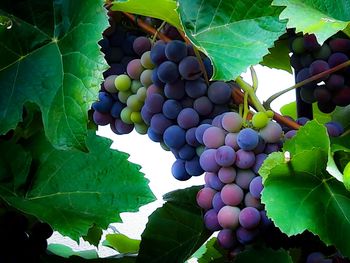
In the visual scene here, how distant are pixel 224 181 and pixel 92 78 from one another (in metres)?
0.16

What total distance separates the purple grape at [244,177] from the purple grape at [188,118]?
7 cm

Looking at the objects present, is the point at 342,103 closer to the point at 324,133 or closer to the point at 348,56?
the point at 348,56

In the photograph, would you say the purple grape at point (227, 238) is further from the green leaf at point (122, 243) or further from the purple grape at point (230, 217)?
the green leaf at point (122, 243)

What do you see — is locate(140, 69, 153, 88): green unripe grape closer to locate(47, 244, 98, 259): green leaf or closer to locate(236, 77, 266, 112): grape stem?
locate(236, 77, 266, 112): grape stem

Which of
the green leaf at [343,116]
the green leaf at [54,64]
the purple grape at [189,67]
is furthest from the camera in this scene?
the green leaf at [343,116]

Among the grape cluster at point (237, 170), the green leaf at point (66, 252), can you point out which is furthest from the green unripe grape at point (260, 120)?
the green leaf at point (66, 252)

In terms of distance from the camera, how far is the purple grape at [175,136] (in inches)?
25.3

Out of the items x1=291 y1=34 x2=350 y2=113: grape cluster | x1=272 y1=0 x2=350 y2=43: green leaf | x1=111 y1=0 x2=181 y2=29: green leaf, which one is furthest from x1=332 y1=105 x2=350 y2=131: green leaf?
x1=111 y1=0 x2=181 y2=29: green leaf

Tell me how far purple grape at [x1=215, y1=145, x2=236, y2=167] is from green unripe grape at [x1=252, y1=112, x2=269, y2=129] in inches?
1.3

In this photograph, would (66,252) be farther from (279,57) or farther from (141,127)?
(279,57)

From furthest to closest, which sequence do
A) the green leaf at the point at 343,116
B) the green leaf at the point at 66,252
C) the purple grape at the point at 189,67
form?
the green leaf at the point at 66,252 → the green leaf at the point at 343,116 → the purple grape at the point at 189,67

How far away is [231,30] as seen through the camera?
1.89 ft

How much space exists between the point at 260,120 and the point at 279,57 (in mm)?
225

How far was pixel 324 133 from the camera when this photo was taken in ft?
1.79
